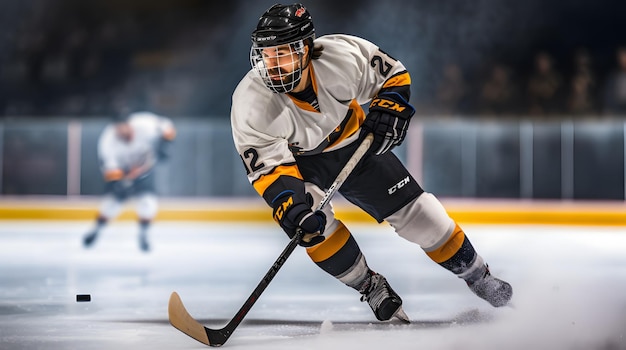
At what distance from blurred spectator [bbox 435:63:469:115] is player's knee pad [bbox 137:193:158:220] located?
12.7ft

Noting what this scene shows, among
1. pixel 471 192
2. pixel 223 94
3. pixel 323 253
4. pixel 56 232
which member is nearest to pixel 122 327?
pixel 323 253

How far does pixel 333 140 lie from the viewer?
2723 mm

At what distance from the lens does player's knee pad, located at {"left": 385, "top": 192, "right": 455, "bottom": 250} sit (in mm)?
2713

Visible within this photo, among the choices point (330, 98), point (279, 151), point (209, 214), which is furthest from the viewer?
point (209, 214)

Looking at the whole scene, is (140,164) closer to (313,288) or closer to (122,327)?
(313,288)

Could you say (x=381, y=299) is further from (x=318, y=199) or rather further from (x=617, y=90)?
(x=617, y=90)

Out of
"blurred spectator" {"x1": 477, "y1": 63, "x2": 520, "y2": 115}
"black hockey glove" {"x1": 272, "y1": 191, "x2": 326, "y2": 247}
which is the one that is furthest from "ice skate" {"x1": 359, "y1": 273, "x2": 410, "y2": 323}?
"blurred spectator" {"x1": 477, "y1": 63, "x2": 520, "y2": 115}

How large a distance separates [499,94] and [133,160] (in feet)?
13.3

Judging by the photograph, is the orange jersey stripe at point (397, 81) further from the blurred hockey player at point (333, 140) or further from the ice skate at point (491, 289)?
the ice skate at point (491, 289)

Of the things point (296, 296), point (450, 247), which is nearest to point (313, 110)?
point (450, 247)

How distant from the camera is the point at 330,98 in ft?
8.67

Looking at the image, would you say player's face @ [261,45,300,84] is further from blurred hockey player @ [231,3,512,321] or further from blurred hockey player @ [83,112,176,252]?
blurred hockey player @ [83,112,176,252]

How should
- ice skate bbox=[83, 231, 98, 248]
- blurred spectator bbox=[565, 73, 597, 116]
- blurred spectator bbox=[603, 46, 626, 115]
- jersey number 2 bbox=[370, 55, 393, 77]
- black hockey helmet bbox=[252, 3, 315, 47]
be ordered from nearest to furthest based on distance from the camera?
black hockey helmet bbox=[252, 3, 315, 47]
jersey number 2 bbox=[370, 55, 393, 77]
ice skate bbox=[83, 231, 98, 248]
blurred spectator bbox=[603, 46, 626, 115]
blurred spectator bbox=[565, 73, 597, 116]

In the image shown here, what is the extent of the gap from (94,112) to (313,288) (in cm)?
631
